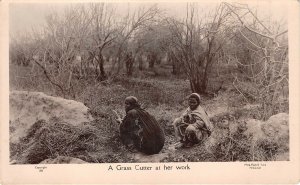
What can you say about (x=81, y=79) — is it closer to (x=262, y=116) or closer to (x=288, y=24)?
(x=262, y=116)

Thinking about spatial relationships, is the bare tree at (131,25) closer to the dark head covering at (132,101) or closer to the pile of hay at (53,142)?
the dark head covering at (132,101)

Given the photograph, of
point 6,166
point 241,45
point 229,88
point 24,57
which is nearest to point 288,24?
point 241,45

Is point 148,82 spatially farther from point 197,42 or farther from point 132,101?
point 197,42

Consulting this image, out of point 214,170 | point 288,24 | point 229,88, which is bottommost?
point 214,170

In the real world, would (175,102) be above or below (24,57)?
below

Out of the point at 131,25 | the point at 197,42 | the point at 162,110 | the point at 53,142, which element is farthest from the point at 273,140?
the point at 53,142

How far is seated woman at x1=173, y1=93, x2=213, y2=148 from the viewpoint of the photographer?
4422 mm

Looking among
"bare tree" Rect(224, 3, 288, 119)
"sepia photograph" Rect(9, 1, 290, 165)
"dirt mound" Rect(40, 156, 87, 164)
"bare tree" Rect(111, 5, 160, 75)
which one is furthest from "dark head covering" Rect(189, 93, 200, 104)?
"dirt mound" Rect(40, 156, 87, 164)

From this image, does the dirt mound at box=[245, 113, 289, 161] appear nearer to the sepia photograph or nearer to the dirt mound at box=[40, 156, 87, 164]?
the sepia photograph

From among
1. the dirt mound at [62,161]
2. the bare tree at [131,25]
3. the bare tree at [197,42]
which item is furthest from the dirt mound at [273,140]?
the dirt mound at [62,161]

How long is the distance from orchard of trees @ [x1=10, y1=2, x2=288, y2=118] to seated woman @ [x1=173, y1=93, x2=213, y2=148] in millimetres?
266

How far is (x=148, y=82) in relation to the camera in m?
4.68

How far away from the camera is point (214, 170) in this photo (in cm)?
440

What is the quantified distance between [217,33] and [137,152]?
5.56 ft
